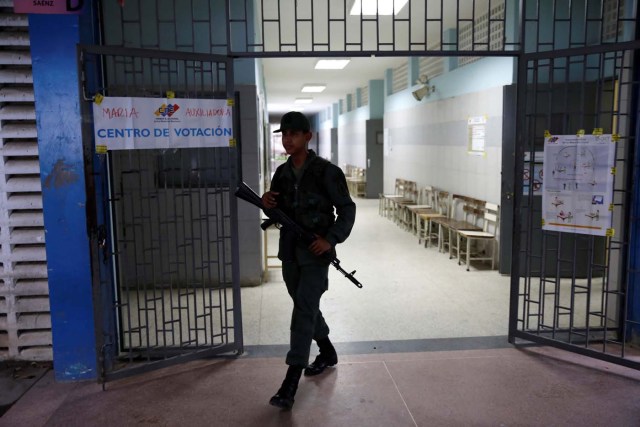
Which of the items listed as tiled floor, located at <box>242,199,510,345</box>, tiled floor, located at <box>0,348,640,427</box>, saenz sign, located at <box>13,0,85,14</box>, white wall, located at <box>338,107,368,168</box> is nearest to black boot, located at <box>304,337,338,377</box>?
tiled floor, located at <box>0,348,640,427</box>

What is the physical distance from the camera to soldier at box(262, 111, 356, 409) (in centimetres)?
284

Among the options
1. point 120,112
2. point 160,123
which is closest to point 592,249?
point 160,123

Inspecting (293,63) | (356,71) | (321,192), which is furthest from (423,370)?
(356,71)

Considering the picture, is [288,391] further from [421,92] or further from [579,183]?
[421,92]

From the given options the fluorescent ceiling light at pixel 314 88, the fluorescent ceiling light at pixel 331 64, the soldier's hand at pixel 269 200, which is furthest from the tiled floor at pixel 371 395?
the fluorescent ceiling light at pixel 314 88

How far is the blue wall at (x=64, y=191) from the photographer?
2.88 meters

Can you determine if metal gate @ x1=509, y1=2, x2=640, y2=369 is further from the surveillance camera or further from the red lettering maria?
the surveillance camera

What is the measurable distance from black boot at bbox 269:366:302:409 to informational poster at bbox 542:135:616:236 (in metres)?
1.96

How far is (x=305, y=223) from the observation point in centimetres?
291

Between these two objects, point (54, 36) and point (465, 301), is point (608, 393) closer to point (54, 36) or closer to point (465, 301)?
point (465, 301)

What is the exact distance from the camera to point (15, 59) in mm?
2988

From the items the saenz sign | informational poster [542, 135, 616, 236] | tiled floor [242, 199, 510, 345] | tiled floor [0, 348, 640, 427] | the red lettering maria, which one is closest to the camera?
tiled floor [0, 348, 640, 427]

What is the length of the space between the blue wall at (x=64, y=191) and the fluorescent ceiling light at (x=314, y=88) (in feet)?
36.1

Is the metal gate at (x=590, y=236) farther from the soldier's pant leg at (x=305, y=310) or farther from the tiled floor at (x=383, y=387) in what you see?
the soldier's pant leg at (x=305, y=310)
